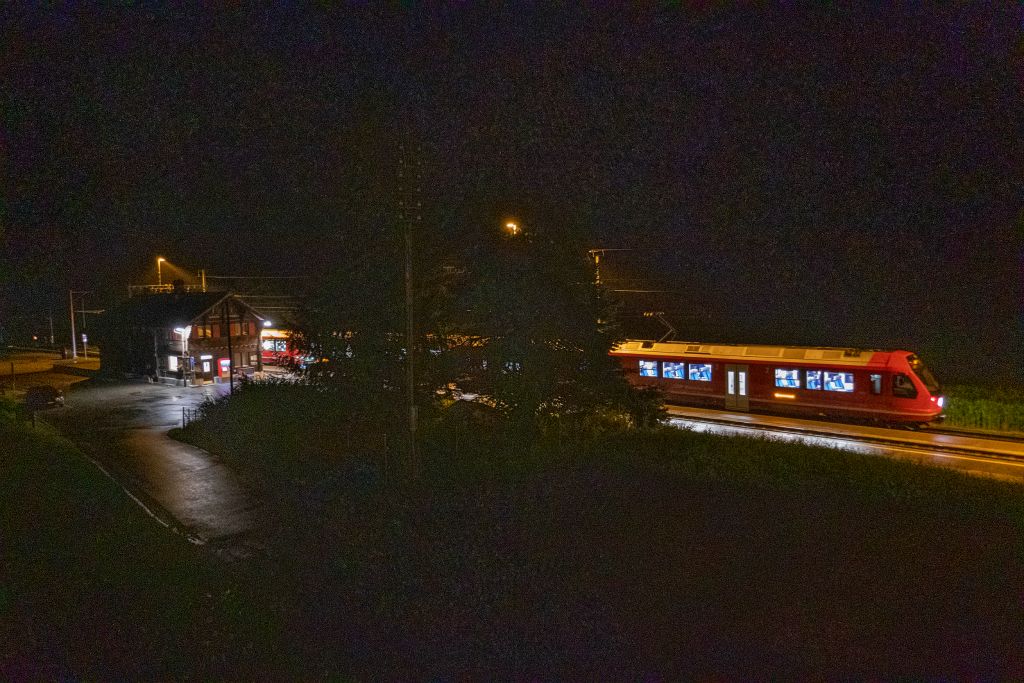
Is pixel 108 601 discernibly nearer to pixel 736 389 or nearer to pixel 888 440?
pixel 888 440

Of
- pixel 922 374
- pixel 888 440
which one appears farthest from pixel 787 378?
pixel 888 440

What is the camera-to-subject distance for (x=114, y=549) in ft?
35.5

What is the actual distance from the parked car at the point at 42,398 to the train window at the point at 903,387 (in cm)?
3119

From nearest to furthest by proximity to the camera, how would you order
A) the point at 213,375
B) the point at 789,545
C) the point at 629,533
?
the point at 789,545 → the point at 629,533 → the point at 213,375

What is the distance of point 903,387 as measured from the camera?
75.4 feet

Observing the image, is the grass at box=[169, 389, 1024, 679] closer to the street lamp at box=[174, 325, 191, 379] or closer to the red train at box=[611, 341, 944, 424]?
the red train at box=[611, 341, 944, 424]

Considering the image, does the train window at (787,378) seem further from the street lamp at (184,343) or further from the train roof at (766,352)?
the street lamp at (184,343)

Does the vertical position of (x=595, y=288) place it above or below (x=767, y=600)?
above

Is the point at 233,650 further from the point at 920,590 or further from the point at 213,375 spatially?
the point at 213,375

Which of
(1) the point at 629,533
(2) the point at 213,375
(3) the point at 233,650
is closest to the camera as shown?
(3) the point at 233,650

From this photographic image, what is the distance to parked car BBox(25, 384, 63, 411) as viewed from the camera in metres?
26.5

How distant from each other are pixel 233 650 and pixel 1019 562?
31.5 ft

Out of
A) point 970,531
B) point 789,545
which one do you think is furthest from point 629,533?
point 970,531

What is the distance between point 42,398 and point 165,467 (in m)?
A: 12.3
